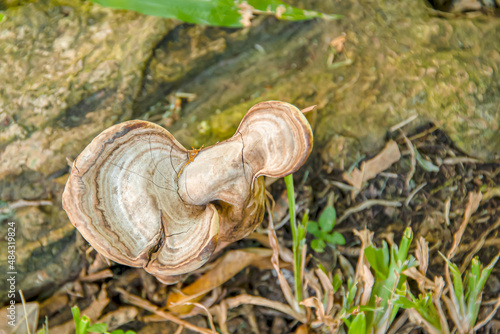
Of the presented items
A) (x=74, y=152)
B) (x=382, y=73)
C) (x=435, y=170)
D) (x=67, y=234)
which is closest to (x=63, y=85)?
(x=74, y=152)

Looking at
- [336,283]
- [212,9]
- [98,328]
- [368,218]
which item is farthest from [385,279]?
[212,9]

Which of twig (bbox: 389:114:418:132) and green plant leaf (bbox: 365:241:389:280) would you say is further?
twig (bbox: 389:114:418:132)

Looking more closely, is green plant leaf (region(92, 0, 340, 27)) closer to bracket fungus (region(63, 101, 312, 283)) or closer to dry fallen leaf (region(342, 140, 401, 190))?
bracket fungus (region(63, 101, 312, 283))

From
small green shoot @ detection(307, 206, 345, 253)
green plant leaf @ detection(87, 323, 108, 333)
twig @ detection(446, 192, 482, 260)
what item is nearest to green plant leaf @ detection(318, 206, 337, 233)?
small green shoot @ detection(307, 206, 345, 253)

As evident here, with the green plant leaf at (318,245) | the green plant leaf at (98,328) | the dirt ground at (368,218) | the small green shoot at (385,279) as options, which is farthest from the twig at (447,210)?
the green plant leaf at (98,328)

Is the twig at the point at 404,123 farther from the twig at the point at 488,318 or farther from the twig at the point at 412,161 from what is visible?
the twig at the point at 488,318
